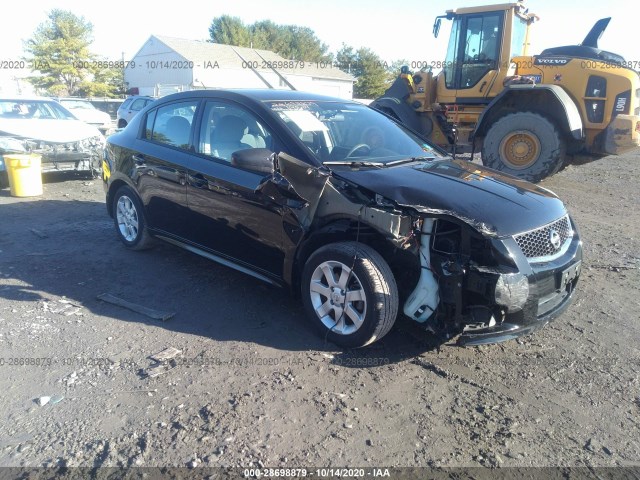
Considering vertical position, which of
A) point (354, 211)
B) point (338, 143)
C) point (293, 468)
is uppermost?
point (338, 143)

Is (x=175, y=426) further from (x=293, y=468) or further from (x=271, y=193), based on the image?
(x=271, y=193)

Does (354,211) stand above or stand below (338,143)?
below

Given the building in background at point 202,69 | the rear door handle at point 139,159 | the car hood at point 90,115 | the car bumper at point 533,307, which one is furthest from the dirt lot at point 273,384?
the building in background at point 202,69

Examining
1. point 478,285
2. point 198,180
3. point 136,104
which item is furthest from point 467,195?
point 136,104

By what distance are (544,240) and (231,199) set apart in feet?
7.80

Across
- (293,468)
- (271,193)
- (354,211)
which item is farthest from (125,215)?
(293,468)

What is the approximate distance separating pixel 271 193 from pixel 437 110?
25.7 feet

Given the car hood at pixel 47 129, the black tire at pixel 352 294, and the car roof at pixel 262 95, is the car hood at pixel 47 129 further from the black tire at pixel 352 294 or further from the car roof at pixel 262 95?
the black tire at pixel 352 294

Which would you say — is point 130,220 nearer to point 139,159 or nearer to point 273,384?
point 139,159

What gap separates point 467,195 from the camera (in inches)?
137

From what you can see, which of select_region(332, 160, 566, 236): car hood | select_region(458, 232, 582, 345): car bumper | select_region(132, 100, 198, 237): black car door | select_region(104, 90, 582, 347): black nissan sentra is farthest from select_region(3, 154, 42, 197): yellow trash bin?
select_region(458, 232, 582, 345): car bumper

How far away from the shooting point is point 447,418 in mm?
2947

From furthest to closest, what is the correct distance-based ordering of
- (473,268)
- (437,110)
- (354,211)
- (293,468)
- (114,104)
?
(114,104), (437,110), (354,211), (473,268), (293,468)

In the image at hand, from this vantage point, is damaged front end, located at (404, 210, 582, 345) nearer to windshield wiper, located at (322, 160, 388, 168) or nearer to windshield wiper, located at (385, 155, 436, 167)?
windshield wiper, located at (322, 160, 388, 168)
